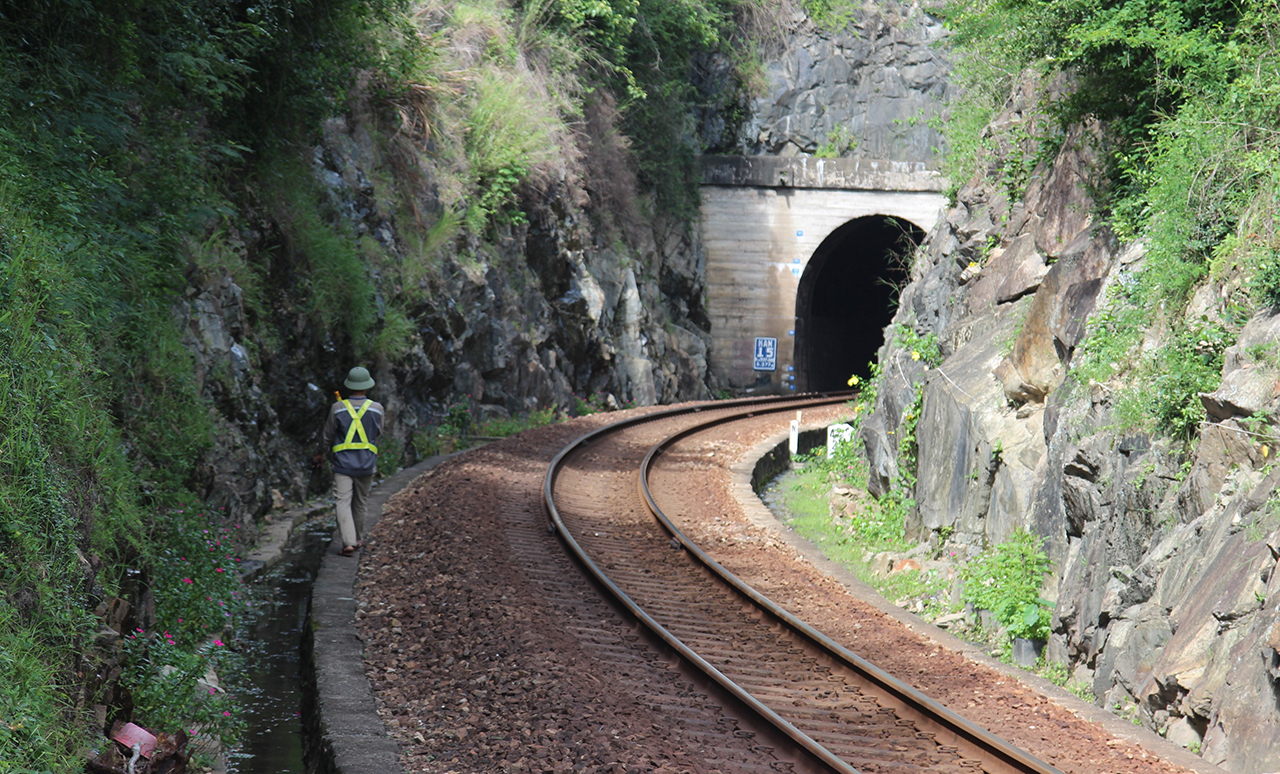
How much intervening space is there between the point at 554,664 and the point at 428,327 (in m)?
11.7

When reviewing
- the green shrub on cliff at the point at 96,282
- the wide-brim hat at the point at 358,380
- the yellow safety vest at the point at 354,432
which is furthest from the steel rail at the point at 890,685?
the green shrub on cliff at the point at 96,282

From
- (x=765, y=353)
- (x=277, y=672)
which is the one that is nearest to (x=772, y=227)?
(x=765, y=353)

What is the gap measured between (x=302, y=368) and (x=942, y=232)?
8973 mm

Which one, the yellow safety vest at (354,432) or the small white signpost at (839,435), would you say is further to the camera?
the small white signpost at (839,435)

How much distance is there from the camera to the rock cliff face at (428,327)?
10867 millimetres

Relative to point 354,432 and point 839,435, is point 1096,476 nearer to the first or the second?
point 354,432

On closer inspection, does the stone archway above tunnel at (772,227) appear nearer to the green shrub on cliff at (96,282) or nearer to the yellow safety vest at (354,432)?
the green shrub on cliff at (96,282)

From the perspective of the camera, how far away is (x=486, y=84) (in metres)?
21.8

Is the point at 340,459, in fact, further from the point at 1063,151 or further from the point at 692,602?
the point at 1063,151

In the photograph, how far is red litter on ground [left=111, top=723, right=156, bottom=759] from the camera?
477cm

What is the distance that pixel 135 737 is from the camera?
4.82m

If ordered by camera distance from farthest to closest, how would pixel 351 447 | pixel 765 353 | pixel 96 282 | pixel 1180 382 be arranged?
pixel 765 353 → pixel 351 447 → pixel 1180 382 → pixel 96 282

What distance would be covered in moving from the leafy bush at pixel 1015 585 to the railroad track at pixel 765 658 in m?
1.60

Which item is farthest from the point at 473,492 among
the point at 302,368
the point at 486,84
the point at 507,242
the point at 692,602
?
the point at 486,84
